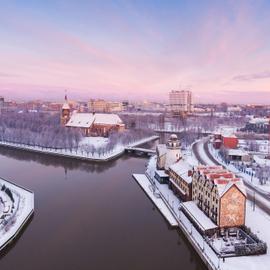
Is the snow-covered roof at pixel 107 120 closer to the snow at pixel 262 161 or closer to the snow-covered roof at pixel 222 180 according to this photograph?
the snow at pixel 262 161

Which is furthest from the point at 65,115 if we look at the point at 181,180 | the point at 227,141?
the point at 181,180

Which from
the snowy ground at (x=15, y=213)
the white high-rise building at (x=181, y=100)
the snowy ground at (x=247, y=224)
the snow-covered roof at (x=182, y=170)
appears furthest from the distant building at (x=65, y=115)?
the white high-rise building at (x=181, y=100)

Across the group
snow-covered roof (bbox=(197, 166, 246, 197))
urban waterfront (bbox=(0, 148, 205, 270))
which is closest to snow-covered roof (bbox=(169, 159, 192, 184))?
snow-covered roof (bbox=(197, 166, 246, 197))

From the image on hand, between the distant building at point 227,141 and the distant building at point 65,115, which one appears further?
the distant building at point 65,115

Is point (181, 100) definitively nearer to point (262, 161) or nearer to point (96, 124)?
point (96, 124)

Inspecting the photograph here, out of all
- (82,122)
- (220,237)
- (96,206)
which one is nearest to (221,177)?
(220,237)

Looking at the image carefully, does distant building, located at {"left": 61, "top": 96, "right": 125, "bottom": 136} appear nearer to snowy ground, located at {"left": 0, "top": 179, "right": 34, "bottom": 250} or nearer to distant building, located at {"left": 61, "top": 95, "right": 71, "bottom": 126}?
distant building, located at {"left": 61, "top": 95, "right": 71, "bottom": 126}

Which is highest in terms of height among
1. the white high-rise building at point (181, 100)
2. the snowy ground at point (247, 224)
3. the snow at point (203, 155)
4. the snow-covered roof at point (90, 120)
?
A: the white high-rise building at point (181, 100)
